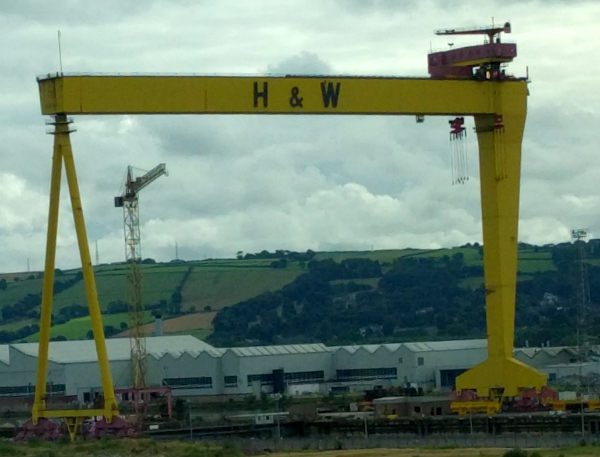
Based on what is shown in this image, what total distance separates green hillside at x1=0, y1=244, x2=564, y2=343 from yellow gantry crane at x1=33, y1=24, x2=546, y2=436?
86061mm

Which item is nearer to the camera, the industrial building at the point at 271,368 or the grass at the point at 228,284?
the industrial building at the point at 271,368

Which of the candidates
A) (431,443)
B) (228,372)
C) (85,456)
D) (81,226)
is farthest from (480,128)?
(228,372)

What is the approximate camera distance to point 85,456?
36.9 meters

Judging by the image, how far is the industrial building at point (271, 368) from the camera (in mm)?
76562

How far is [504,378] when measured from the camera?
4447 cm

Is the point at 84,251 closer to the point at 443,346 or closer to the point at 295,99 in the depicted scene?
the point at 295,99

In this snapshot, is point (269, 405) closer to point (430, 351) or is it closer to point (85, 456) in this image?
point (430, 351)

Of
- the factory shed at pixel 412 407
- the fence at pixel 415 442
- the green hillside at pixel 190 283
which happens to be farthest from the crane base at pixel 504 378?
the green hillside at pixel 190 283

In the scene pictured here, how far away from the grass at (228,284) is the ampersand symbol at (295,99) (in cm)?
10256

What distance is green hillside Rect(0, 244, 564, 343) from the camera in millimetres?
142000

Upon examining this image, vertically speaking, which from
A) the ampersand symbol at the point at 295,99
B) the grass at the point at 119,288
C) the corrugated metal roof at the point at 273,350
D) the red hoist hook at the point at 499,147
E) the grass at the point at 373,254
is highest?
the grass at the point at 373,254

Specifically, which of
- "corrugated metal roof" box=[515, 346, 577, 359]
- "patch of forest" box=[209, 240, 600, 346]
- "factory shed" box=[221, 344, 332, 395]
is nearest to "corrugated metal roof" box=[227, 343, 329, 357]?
"factory shed" box=[221, 344, 332, 395]

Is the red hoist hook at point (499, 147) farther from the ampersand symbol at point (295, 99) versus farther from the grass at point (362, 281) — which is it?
the grass at point (362, 281)

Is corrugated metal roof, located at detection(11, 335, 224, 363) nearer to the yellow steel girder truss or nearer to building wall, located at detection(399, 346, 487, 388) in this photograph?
building wall, located at detection(399, 346, 487, 388)
